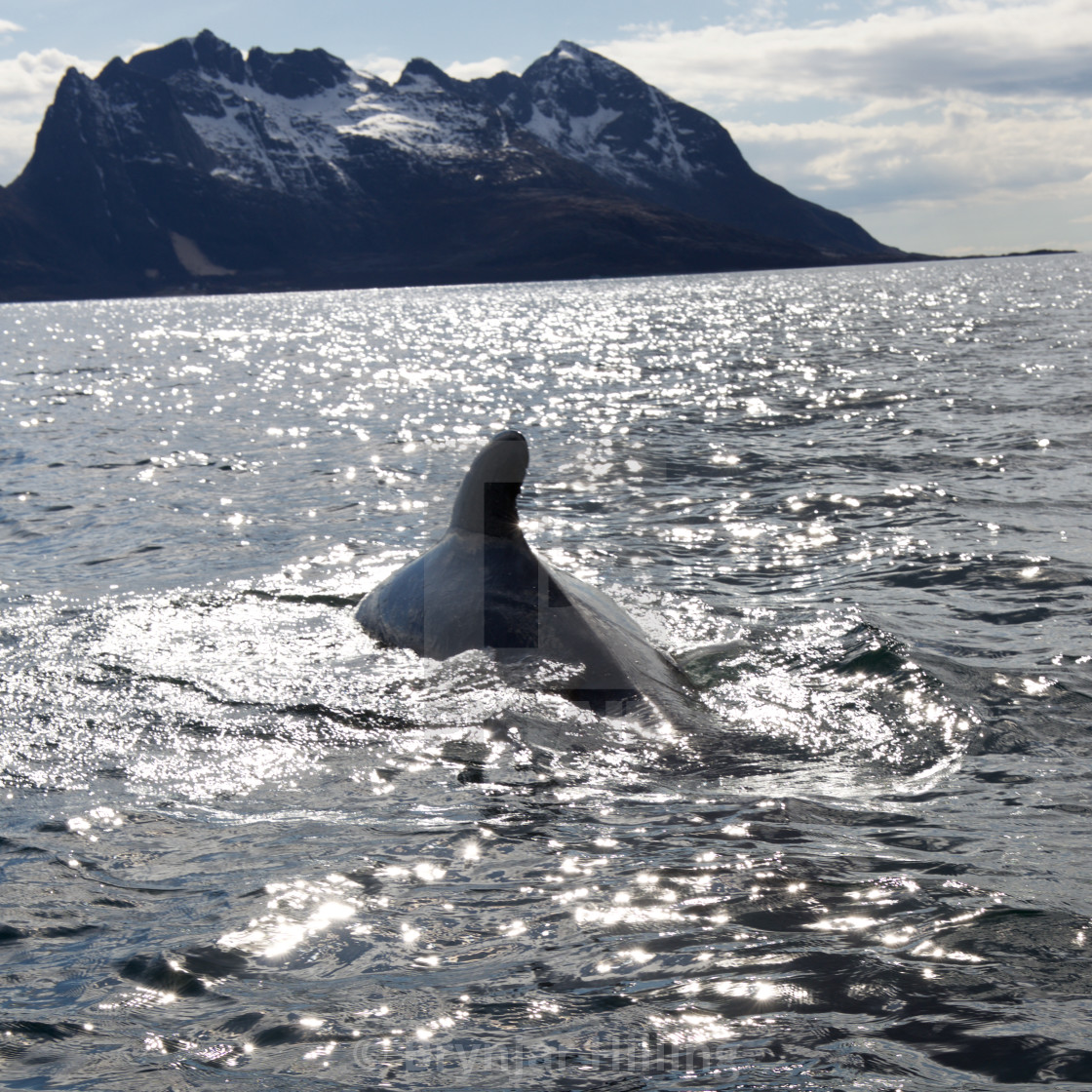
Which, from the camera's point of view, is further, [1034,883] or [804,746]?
[804,746]

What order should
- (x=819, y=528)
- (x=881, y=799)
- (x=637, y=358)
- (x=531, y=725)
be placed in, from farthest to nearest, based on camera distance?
(x=637, y=358), (x=819, y=528), (x=531, y=725), (x=881, y=799)

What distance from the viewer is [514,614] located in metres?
9.19

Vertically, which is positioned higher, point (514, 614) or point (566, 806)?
point (514, 614)

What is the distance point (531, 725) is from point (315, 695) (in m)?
2.13

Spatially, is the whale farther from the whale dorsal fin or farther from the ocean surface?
the ocean surface

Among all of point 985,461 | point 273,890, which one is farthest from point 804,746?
point 985,461

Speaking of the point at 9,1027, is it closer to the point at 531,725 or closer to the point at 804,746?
the point at 531,725

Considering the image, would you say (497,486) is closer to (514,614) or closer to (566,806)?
(514,614)

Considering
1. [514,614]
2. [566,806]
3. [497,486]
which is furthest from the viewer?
[497,486]

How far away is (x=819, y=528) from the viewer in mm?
16078

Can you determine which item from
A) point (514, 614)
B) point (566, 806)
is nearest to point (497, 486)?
point (514, 614)

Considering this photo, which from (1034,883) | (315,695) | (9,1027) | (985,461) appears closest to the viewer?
(9,1027)

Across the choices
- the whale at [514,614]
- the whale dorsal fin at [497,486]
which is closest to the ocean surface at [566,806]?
the whale at [514,614]

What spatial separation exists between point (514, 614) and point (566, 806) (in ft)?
7.70
